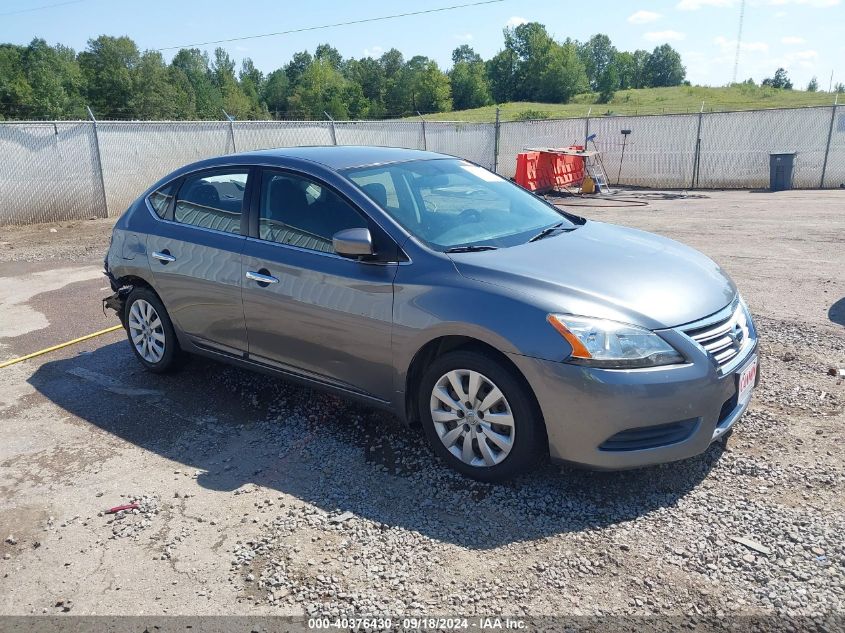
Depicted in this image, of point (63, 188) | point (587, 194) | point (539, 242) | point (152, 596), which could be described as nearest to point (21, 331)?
point (152, 596)

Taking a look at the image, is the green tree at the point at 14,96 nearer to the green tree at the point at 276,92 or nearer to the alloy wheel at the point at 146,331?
the green tree at the point at 276,92

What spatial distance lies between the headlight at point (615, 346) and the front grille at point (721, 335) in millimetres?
196

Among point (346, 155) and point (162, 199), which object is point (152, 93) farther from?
point (346, 155)

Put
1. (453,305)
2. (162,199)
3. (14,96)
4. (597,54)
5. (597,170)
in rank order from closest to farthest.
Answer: (453,305)
(162,199)
(597,170)
(14,96)
(597,54)

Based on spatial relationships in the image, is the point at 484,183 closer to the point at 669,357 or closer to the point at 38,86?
the point at 669,357

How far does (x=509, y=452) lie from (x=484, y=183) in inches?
85.1

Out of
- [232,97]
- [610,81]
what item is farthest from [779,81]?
[232,97]

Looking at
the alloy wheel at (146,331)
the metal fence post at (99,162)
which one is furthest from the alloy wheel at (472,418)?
the metal fence post at (99,162)

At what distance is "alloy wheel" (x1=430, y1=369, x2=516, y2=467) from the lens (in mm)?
3443

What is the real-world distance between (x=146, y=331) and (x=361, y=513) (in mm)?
2868

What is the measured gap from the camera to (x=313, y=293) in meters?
4.07

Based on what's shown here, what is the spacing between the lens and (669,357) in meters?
3.19

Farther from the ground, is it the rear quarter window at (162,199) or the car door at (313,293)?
the rear quarter window at (162,199)

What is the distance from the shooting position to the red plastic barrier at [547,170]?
59.0 ft
